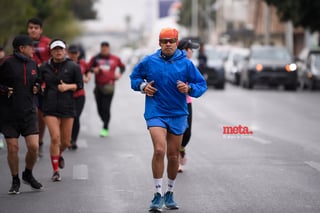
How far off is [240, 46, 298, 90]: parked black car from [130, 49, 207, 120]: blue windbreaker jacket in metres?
27.8

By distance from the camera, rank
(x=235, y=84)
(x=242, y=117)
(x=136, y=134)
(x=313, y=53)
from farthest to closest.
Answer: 1. (x=235, y=84)
2. (x=313, y=53)
3. (x=242, y=117)
4. (x=136, y=134)

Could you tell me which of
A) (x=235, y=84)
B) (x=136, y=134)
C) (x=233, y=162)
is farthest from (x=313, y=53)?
(x=233, y=162)

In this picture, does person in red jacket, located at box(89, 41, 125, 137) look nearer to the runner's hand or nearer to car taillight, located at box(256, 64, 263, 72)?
the runner's hand

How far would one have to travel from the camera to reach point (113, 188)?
10.2 meters

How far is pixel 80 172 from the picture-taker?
11.7 metres

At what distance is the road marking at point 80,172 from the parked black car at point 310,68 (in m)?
24.5

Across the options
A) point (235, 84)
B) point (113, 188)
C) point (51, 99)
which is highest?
point (51, 99)

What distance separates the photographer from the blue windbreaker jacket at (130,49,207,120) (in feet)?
28.2

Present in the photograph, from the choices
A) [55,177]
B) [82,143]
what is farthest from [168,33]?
[82,143]

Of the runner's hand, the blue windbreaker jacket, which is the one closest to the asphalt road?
the blue windbreaker jacket

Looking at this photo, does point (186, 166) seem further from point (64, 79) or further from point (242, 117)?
point (242, 117)

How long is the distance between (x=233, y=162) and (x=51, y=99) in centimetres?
303

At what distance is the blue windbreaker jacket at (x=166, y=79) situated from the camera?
8602 millimetres

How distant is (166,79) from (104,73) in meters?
8.17
